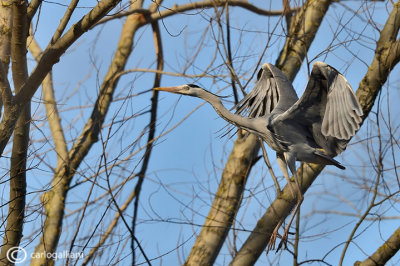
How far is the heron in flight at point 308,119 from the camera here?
3691mm

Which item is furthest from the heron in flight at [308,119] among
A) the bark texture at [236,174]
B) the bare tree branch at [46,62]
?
the bare tree branch at [46,62]

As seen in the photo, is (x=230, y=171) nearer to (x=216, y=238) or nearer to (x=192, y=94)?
(x=216, y=238)

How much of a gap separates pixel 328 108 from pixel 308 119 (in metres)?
0.24

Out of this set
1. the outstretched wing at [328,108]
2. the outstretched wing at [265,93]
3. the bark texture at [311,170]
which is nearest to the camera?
the outstretched wing at [328,108]

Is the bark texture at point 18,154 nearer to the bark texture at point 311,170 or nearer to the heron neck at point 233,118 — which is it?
the heron neck at point 233,118

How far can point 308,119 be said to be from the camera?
3.98m

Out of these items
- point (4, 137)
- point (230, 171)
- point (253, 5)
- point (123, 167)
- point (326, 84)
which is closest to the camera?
point (4, 137)

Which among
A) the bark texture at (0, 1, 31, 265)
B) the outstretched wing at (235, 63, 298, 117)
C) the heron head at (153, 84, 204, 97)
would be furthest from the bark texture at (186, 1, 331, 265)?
the bark texture at (0, 1, 31, 265)

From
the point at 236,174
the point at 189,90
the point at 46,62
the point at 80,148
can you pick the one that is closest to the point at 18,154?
the point at 46,62

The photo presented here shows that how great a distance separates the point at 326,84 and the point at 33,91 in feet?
6.58

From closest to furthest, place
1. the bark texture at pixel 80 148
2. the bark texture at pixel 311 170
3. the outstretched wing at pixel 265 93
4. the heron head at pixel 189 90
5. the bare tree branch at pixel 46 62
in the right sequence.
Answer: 1. the bare tree branch at pixel 46 62
2. the heron head at pixel 189 90
3. the outstretched wing at pixel 265 93
4. the bark texture at pixel 311 170
5. the bark texture at pixel 80 148

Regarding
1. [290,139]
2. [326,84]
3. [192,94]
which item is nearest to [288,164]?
[290,139]

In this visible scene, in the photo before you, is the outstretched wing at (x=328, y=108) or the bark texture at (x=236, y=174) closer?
the outstretched wing at (x=328, y=108)

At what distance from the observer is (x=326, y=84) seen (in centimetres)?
382
